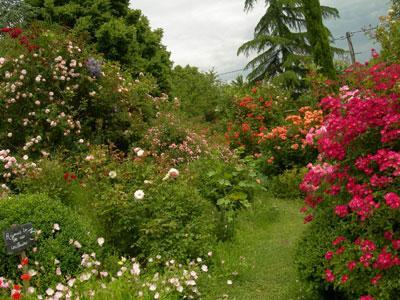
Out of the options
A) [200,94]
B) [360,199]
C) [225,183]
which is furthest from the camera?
[200,94]

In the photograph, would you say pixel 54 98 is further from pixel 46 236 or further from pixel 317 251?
pixel 317 251

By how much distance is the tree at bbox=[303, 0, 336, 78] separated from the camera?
13.7 meters

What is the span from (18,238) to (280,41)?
16953 mm

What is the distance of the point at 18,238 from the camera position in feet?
14.9

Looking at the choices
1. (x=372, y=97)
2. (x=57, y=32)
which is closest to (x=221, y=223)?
(x=372, y=97)

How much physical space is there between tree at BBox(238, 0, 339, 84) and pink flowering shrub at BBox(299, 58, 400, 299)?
600 inches

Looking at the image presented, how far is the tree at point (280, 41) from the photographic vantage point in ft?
65.5

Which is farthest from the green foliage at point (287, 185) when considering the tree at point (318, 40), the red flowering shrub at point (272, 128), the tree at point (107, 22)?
the tree at point (107, 22)

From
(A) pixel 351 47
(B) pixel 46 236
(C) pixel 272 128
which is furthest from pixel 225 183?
(A) pixel 351 47

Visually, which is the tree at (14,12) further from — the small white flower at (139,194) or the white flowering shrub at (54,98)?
the small white flower at (139,194)

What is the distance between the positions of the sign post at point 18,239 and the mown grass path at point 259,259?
1814 millimetres

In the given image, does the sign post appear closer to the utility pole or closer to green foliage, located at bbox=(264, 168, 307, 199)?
green foliage, located at bbox=(264, 168, 307, 199)

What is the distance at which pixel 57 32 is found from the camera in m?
10.0

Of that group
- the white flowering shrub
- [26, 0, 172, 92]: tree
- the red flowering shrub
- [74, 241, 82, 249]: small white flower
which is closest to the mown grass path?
[74, 241, 82, 249]: small white flower
